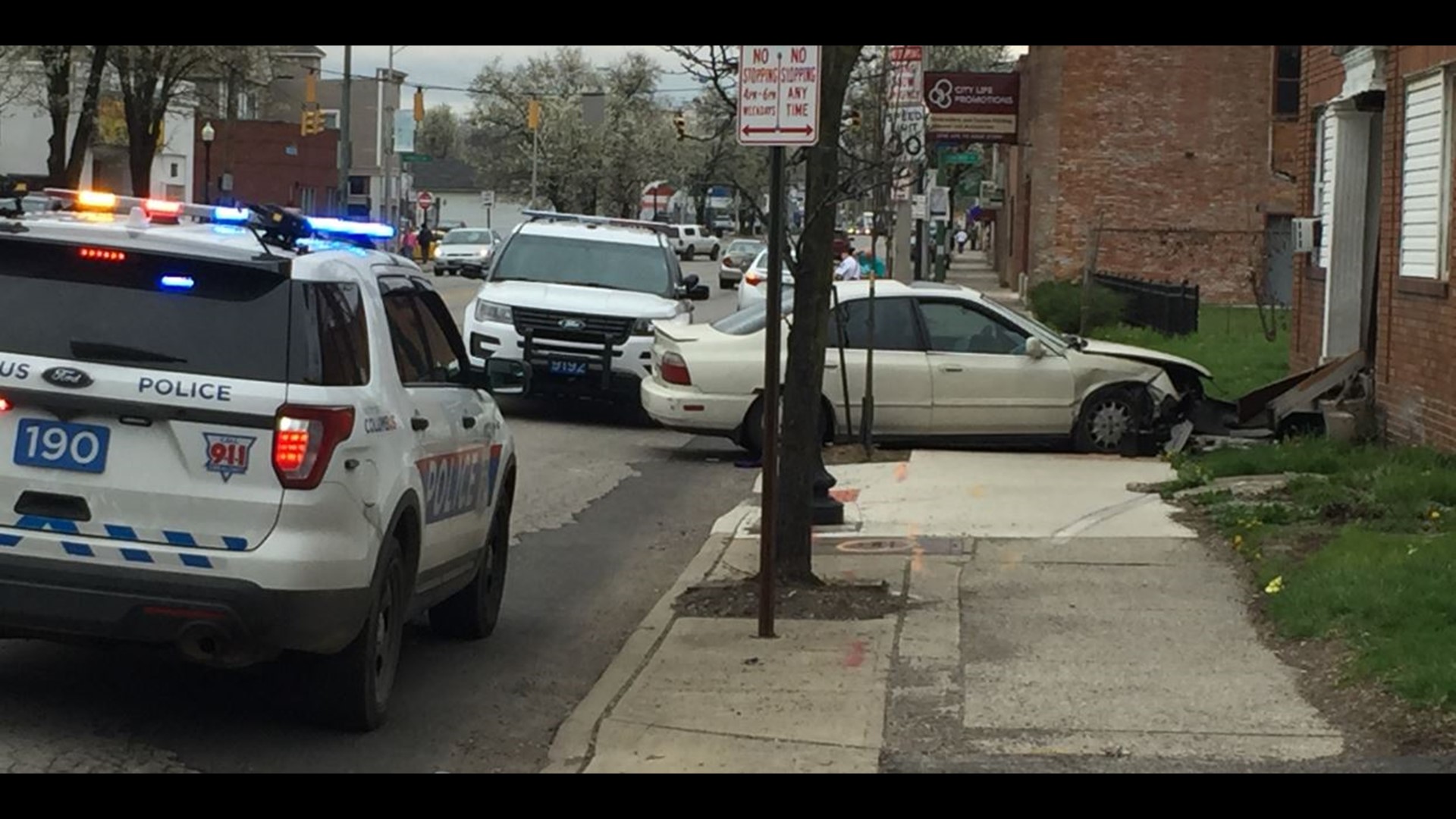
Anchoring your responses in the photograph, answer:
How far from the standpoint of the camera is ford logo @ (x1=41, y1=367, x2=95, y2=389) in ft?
20.9

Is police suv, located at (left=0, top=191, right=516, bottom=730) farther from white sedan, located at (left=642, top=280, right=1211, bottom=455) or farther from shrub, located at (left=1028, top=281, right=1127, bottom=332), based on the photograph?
shrub, located at (left=1028, top=281, right=1127, bottom=332)

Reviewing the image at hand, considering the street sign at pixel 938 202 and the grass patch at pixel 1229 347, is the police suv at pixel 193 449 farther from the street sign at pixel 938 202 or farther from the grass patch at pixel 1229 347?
the street sign at pixel 938 202

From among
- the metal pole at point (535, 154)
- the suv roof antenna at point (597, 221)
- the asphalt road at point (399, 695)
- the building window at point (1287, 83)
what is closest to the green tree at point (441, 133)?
the metal pole at point (535, 154)

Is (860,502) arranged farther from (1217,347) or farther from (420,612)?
(1217,347)

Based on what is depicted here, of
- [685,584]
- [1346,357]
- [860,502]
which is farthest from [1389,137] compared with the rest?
[685,584]

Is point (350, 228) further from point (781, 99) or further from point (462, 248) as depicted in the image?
point (462, 248)

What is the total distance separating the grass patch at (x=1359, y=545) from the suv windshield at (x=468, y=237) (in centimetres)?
4801

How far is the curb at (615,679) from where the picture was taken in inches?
276

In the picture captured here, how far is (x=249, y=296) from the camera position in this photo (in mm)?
6656

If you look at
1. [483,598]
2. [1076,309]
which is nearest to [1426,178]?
[483,598]

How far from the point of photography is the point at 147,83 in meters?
43.7

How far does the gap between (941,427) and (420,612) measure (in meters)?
8.82

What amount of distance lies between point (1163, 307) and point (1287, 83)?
1120cm

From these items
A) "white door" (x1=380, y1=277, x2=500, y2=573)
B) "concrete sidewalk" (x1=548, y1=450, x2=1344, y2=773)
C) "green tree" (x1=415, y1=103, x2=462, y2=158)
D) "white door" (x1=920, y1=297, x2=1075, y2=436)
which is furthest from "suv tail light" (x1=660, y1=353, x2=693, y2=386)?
"green tree" (x1=415, y1=103, x2=462, y2=158)
